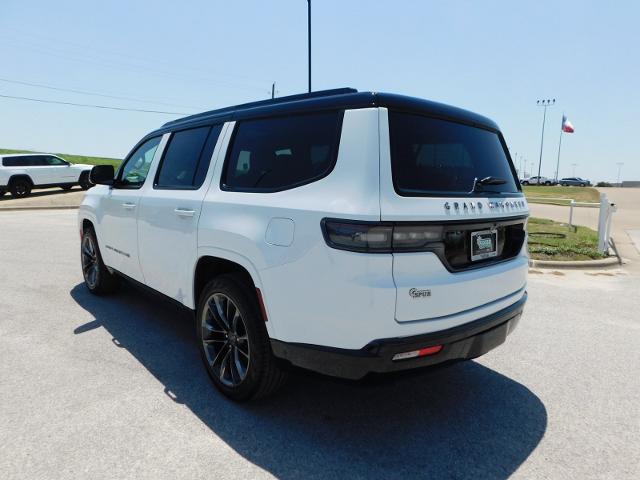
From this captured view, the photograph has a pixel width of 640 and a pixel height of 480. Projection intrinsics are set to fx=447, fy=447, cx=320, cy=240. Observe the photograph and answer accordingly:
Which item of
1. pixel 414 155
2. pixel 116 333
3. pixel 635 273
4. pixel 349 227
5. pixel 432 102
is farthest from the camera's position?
pixel 635 273

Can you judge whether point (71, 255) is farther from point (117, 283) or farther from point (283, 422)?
point (283, 422)

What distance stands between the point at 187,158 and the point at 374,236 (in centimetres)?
205

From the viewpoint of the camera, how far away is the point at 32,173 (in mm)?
21719

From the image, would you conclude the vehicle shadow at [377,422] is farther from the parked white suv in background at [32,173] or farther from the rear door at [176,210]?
the parked white suv in background at [32,173]

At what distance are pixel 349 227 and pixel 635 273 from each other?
23.5ft

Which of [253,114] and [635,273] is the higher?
[253,114]

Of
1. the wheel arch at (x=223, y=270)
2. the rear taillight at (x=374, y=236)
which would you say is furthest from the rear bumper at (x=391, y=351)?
the rear taillight at (x=374, y=236)

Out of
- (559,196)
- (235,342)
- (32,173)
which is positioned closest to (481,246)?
(235,342)

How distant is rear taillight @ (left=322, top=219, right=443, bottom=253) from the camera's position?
210 cm

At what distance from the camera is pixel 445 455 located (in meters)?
2.41

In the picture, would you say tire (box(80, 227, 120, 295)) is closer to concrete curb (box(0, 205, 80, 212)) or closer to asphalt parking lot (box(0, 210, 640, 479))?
asphalt parking lot (box(0, 210, 640, 479))

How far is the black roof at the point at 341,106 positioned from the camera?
231 centimetres

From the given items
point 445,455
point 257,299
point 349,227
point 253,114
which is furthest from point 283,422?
point 253,114

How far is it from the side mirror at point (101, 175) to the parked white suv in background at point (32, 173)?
62.8 feet
